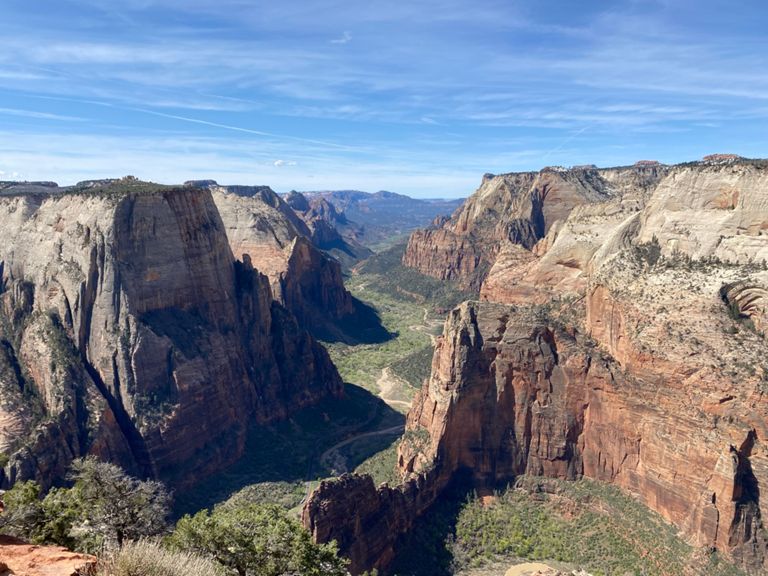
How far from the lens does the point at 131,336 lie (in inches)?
2694

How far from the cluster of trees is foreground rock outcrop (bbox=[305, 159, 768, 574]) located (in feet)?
56.1

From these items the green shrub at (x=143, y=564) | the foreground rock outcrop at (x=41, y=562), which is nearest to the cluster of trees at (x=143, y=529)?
the foreground rock outcrop at (x=41, y=562)

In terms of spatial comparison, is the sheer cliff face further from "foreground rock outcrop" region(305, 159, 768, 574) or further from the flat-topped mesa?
the flat-topped mesa

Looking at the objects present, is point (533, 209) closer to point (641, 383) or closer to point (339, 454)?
point (339, 454)

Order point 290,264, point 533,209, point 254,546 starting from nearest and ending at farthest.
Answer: point 254,546 → point 290,264 → point 533,209

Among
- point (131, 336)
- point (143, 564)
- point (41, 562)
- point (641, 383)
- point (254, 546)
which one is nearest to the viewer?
point (143, 564)

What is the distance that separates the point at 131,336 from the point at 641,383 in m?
58.7

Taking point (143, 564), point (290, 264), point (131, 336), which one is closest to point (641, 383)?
point (143, 564)

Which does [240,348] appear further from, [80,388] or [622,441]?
[622,441]

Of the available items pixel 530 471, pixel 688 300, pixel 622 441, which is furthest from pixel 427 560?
pixel 688 300

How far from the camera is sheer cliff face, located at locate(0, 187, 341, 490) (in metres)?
64.6

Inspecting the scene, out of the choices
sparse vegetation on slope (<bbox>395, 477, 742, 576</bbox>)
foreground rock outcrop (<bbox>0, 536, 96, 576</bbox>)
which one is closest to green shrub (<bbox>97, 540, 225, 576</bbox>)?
foreground rock outcrop (<bbox>0, 536, 96, 576</bbox>)

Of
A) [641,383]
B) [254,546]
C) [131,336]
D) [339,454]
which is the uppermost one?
[641,383]

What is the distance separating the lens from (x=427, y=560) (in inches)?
2035
